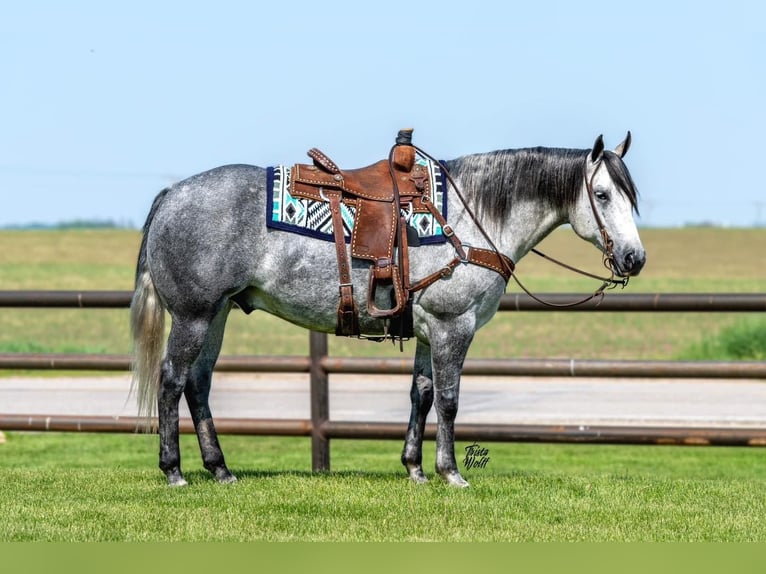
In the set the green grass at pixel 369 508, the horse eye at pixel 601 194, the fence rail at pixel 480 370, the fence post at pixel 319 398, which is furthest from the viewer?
the fence post at pixel 319 398

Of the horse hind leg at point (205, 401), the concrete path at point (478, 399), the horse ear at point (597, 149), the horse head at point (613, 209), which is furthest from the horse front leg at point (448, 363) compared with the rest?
the concrete path at point (478, 399)

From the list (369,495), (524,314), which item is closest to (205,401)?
(369,495)

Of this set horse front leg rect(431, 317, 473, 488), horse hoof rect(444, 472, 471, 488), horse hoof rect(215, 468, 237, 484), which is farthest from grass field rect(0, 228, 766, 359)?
horse hoof rect(215, 468, 237, 484)

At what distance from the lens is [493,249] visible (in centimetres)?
656

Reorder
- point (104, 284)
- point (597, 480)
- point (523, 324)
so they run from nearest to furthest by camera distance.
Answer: point (597, 480) < point (523, 324) < point (104, 284)

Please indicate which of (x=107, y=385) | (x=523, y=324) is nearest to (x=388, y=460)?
→ (x=107, y=385)

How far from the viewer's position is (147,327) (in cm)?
676

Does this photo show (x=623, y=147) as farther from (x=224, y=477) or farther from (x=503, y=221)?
(x=224, y=477)

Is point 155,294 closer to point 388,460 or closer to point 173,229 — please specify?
point 173,229

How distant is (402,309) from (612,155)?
1456mm

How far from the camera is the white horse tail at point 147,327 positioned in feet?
22.2

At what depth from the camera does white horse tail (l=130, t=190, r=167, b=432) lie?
6.75 metres

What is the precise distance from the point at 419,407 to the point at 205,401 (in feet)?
4.16

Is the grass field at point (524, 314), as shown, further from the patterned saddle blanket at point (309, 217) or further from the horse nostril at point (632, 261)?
the patterned saddle blanket at point (309, 217)
